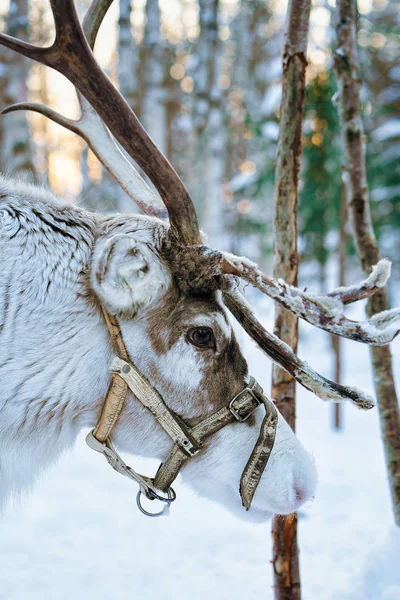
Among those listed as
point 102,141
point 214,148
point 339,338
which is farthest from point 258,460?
point 214,148

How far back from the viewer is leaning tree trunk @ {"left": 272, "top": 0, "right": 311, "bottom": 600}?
2697mm

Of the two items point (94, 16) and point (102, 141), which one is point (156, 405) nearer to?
point (102, 141)

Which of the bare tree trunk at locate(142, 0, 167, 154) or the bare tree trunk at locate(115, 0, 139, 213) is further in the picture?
the bare tree trunk at locate(142, 0, 167, 154)

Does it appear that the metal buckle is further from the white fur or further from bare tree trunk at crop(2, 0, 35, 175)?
bare tree trunk at crop(2, 0, 35, 175)

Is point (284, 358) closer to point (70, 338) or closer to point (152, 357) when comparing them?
point (152, 357)

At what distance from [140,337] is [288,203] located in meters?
1.25

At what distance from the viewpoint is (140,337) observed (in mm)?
1993

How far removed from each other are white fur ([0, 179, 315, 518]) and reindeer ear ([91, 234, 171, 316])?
28 mm

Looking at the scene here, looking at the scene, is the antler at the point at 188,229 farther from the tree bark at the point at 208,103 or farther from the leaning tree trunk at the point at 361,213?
the tree bark at the point at 208,103

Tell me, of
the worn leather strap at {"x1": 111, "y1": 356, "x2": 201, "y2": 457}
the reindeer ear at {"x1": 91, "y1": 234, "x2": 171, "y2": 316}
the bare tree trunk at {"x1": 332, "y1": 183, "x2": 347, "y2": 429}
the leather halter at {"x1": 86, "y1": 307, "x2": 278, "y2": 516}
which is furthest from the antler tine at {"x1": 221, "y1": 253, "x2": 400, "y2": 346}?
the bare tree trunk at {"x1": 332, "y1": 183, "x2": 347, "y2": 429}

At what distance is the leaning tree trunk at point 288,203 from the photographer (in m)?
2.70

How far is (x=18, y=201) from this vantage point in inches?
80.7

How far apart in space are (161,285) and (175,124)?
55.5 ft

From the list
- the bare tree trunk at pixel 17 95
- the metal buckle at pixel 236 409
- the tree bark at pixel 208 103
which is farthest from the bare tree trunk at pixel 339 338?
the metal buckle at pixel 236 409
